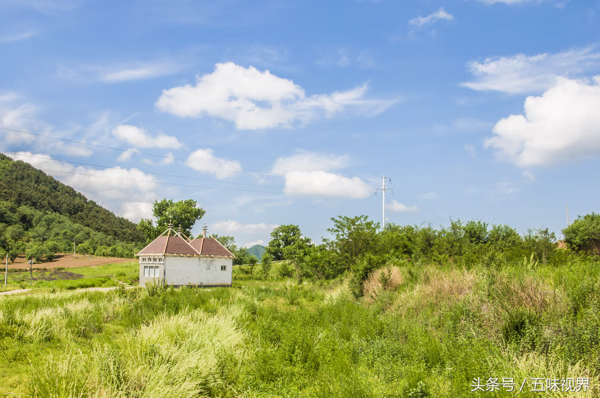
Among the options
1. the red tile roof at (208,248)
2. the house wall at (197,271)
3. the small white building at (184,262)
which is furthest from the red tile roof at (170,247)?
the red tile roof at (208,248)

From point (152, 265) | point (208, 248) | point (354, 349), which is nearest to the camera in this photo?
point (354, 349)

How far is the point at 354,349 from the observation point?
25.0 feet

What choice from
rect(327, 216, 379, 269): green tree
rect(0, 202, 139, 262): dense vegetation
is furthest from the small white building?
rect(0, 202, 139, 262): dense vegetation

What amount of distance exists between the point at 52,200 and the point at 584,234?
433 feet

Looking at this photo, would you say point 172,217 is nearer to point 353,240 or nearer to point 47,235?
point 353,240

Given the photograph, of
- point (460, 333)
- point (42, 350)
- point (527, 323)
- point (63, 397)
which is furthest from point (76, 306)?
point (527, 323)

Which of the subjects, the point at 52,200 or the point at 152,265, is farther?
the point at 52,200

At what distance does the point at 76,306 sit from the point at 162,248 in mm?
19545

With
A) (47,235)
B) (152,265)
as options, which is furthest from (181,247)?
(47,235)

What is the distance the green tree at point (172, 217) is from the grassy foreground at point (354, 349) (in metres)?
45.9

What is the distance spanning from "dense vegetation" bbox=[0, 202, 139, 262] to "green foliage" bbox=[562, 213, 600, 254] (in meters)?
74.5

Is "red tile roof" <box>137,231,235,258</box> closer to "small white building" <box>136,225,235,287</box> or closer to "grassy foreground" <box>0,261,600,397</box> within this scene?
"small white building" <box>136,225,235,287</box>

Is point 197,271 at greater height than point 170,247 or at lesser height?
lesser

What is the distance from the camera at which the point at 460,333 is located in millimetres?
7695
